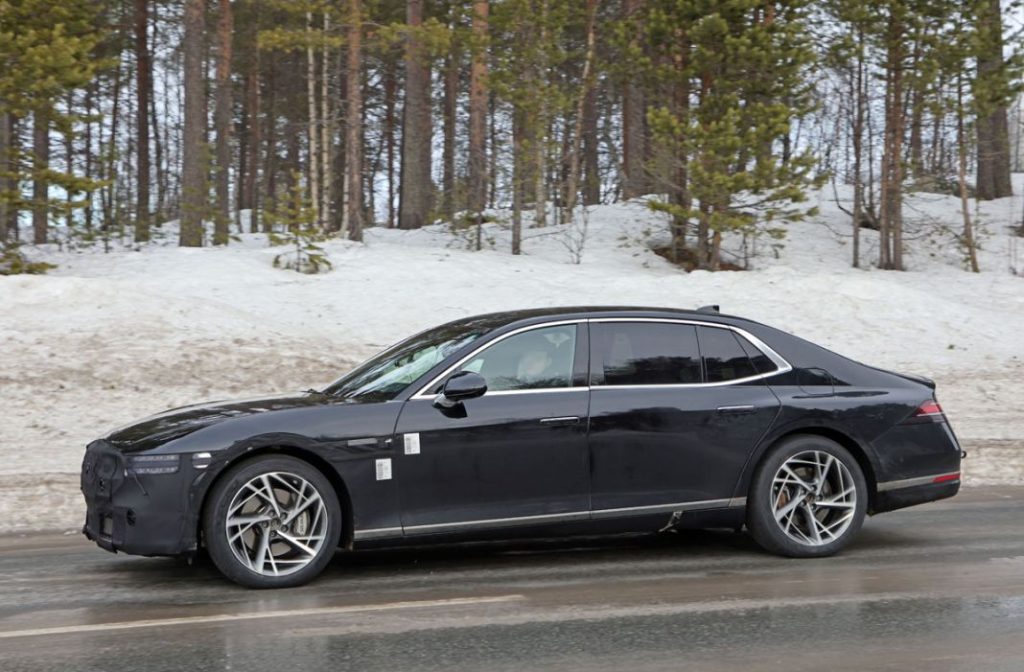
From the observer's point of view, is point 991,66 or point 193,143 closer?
point 991,66

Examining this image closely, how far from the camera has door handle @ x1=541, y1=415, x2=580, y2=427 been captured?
6.68 m

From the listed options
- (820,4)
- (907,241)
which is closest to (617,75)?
(820,4)

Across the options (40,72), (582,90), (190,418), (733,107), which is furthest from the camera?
(582,90)

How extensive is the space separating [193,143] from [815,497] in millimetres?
20023

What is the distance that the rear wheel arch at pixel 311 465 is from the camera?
6.22 metres

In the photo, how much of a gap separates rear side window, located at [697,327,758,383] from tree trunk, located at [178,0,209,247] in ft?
60.5

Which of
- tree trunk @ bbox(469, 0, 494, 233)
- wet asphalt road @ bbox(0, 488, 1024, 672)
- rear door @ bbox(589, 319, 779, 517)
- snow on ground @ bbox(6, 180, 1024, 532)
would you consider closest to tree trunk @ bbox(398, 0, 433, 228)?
tree trunk @ bbox(469, 0, 494, 233)

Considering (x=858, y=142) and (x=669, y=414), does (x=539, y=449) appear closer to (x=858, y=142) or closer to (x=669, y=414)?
(x=669, y=414)

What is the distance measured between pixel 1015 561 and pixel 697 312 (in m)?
2.50

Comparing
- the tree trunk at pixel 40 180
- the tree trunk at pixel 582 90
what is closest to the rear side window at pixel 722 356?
the tree trunk at pixel 40 180

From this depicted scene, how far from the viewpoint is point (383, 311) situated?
18219 millimetres

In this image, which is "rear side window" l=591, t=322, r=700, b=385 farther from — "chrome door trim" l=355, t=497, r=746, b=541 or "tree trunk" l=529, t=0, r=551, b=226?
"tree trunk" l=529, t=0, r=551, b=226

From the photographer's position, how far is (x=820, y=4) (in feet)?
71.7

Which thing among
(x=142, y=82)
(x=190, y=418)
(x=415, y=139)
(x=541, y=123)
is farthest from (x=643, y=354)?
(x=142, y=82)
